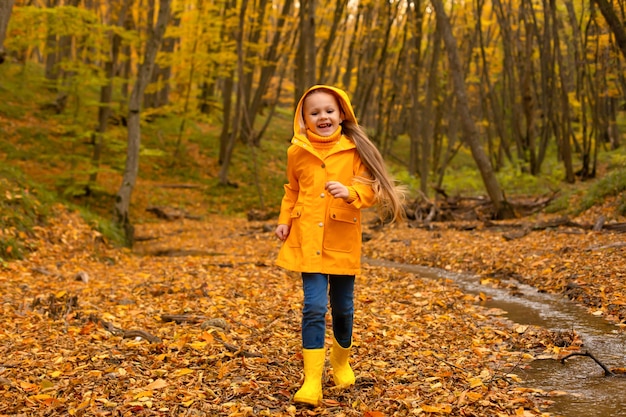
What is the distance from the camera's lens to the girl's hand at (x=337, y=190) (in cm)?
314

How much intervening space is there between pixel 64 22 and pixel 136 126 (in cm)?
293

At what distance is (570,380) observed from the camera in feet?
11.2

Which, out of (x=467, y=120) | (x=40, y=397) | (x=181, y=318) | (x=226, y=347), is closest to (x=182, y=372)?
(x=226, y=347)

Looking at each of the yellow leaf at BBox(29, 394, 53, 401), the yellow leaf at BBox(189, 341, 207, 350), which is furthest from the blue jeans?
the yellow leaf at BBox(29, 394, 53, 401)

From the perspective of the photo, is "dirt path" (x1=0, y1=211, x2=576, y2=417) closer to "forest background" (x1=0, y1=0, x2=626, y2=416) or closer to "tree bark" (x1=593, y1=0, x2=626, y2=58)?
"forest background" (x1=0, y1=0, x2=626, y2=416)

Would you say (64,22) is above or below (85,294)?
above

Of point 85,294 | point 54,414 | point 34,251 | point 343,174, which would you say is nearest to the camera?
point 54,414

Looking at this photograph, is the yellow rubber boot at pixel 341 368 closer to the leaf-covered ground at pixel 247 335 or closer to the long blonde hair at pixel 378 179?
the leaf-covered ground at pixel 247 335

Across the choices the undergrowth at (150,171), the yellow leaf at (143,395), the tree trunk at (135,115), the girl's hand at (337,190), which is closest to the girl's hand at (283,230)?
the girl's hand at (337,190)

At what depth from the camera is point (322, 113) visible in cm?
342


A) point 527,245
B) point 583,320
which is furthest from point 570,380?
point 527,245

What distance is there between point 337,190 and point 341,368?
115cm

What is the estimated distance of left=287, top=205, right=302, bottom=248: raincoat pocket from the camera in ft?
11.0

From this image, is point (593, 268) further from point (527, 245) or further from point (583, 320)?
point (527, 245)
